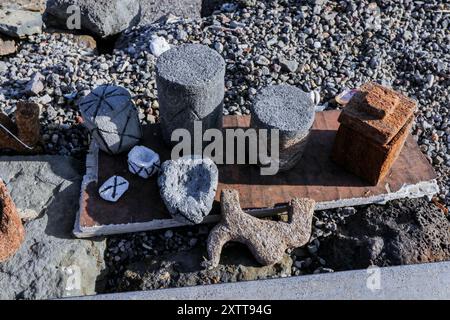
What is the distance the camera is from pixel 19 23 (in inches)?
206

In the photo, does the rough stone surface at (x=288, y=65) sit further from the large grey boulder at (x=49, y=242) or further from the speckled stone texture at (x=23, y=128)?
the speckled stone texture at (x=23, y=128)

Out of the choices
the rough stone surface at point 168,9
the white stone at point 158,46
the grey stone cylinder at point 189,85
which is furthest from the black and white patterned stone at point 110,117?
the rough stone surface at point 168,9

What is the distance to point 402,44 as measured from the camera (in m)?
5.28

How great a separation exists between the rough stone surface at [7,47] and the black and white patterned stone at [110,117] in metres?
1.69

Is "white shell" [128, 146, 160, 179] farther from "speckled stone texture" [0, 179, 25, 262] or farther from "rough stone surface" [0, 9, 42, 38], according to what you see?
"rough stone surface" [0, 9, 42, 38]


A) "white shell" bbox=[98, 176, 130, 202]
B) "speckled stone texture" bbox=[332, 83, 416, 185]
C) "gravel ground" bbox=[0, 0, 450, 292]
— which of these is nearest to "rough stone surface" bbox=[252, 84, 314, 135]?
"speckled stone texture" bbox=[332, 83, 416, 185]

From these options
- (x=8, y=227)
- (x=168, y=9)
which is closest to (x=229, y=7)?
(x=168, y=9)

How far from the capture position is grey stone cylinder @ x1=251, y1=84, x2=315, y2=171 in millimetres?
3768

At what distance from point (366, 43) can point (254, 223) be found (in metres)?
2.53

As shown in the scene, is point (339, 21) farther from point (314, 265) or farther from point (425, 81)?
point (314, 265)

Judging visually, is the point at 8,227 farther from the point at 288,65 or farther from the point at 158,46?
the point at 288,65

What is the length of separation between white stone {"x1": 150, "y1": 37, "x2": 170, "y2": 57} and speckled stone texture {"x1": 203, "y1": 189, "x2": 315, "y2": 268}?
184 cm

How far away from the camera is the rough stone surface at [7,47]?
5141mm

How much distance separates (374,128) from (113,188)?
1982 millimetres
